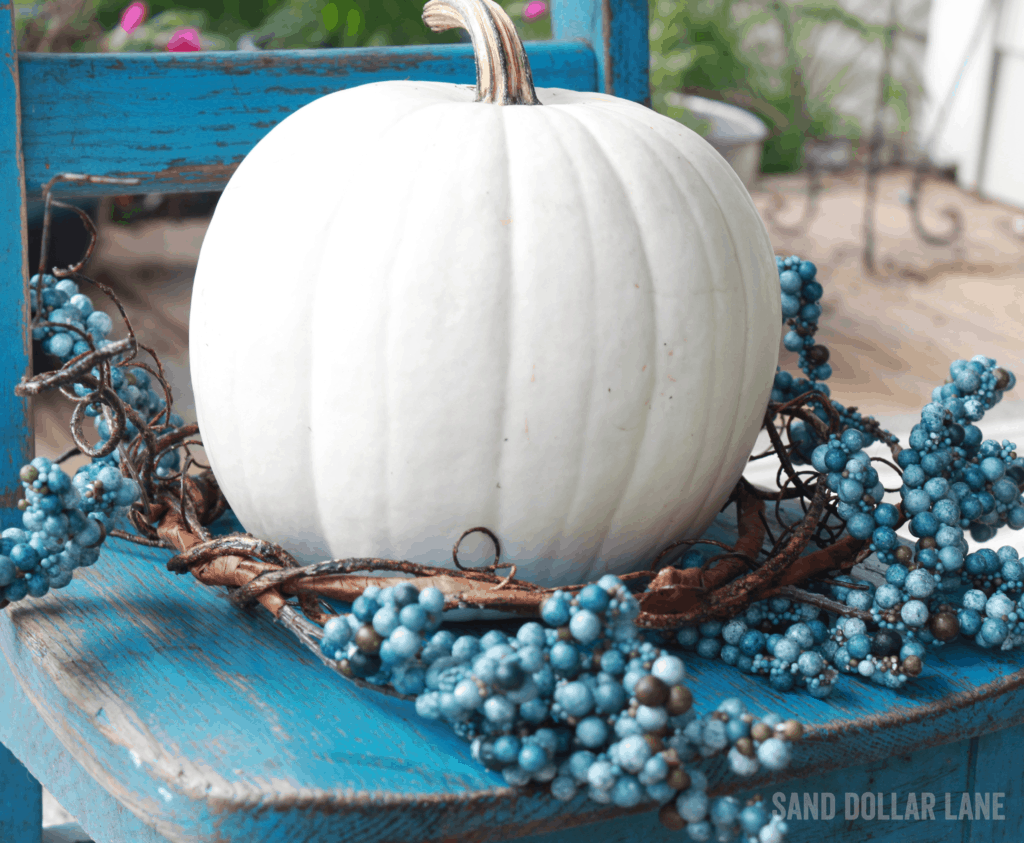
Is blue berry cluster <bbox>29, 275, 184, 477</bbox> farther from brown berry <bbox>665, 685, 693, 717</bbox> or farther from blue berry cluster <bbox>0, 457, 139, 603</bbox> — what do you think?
brown berry <bbox>665, 685, 693, 717</bbox>

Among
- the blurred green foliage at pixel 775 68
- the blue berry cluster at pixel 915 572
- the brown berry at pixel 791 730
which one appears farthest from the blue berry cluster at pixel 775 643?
the blurred green foliage at pixel 775 68

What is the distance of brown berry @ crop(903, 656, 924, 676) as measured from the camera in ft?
1.81

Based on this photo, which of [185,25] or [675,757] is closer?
[675,757]

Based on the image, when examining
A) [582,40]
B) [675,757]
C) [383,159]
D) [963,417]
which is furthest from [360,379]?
[582,40]

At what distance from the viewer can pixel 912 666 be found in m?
0.55

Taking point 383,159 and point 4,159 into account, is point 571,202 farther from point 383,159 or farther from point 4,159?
point 4,159

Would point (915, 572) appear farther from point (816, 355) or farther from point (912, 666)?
point (816, 355)

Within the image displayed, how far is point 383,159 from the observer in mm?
565

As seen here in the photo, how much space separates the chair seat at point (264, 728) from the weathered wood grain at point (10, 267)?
16cm

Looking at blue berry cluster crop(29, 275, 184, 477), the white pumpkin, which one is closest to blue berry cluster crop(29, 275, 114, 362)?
blue berry cluster crop(29, 275, 184, 477)

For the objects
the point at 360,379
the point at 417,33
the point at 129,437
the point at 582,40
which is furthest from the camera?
the point at 417,33

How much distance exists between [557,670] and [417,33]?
2808 millimetres

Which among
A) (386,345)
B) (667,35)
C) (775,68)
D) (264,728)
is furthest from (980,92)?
(264,728)

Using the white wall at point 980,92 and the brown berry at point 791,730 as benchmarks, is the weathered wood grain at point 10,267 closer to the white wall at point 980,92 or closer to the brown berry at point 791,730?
the brown berry at point 791,730
